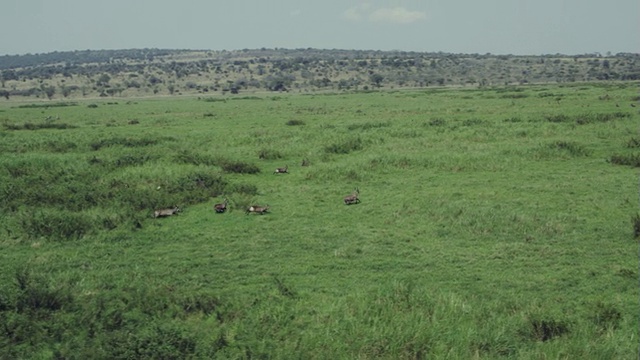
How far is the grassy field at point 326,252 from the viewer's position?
825cm

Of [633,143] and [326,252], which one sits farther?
[633,143]

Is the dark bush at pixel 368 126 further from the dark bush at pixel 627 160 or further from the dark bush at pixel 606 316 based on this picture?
the dark bush at pixel 606 316

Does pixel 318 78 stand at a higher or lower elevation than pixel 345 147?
higher

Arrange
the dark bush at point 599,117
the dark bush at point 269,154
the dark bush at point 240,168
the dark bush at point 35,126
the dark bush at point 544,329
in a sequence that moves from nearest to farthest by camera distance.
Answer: the dark bush at point 544,329 < the dark bush at point 240,168 < the dark bush at point 269,154 < the dark bush at point 599,117 < the dark bush at point 35,126

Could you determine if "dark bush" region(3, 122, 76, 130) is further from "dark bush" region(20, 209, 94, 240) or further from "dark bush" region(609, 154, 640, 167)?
"dark bush" region(609, 154, 640, 167)

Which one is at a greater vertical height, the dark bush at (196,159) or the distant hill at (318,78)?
the distant hill at (318,78)


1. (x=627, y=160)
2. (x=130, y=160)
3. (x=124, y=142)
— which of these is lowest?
(x=130, y=160)

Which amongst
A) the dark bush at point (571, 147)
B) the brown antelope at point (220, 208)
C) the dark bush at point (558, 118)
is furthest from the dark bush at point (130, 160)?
the dark bush at point (558, 118)

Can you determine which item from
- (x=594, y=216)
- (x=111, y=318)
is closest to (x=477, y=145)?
(x=594, y=216)

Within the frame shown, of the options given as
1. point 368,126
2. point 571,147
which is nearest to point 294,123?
point 368,126

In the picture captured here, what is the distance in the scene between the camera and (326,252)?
1220cm

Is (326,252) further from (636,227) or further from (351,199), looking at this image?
(636,227)

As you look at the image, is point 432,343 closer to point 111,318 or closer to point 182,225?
point 111,318

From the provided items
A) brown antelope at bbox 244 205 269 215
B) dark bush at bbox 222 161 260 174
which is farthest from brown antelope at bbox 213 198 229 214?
dark bush at bbox 222 161 260 174
